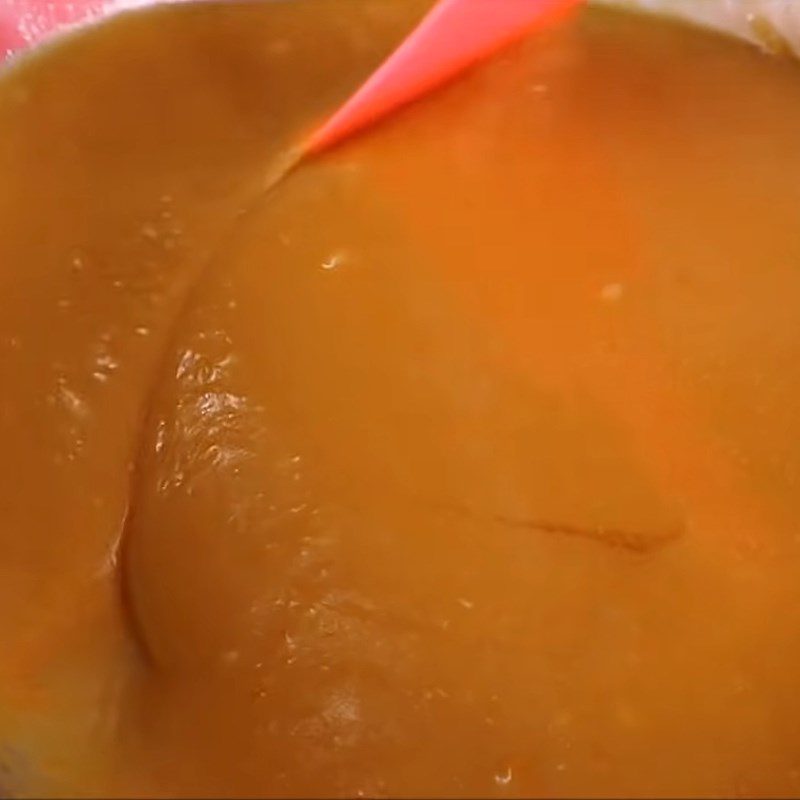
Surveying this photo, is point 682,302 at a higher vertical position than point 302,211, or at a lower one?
lower

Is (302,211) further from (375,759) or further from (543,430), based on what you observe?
(375,759)

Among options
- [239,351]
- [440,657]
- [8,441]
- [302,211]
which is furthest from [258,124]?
[440,657]

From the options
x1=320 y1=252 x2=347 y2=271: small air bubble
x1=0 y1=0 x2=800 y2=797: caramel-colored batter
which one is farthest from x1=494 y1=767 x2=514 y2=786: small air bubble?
x1=320 y1=252 x2=347 y2=271: small air bubble

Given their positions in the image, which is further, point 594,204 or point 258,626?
point 594,204

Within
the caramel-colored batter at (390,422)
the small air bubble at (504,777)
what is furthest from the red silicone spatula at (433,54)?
the small air bubble at (504,777)

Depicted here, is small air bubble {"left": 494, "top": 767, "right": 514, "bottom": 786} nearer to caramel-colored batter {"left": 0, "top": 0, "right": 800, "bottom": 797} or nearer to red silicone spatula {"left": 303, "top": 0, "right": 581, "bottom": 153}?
caramel-colored batter {"left": 0, "top": 0, "right": 800, "bottom": 797}

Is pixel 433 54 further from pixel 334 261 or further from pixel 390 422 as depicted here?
pixel 390 422
